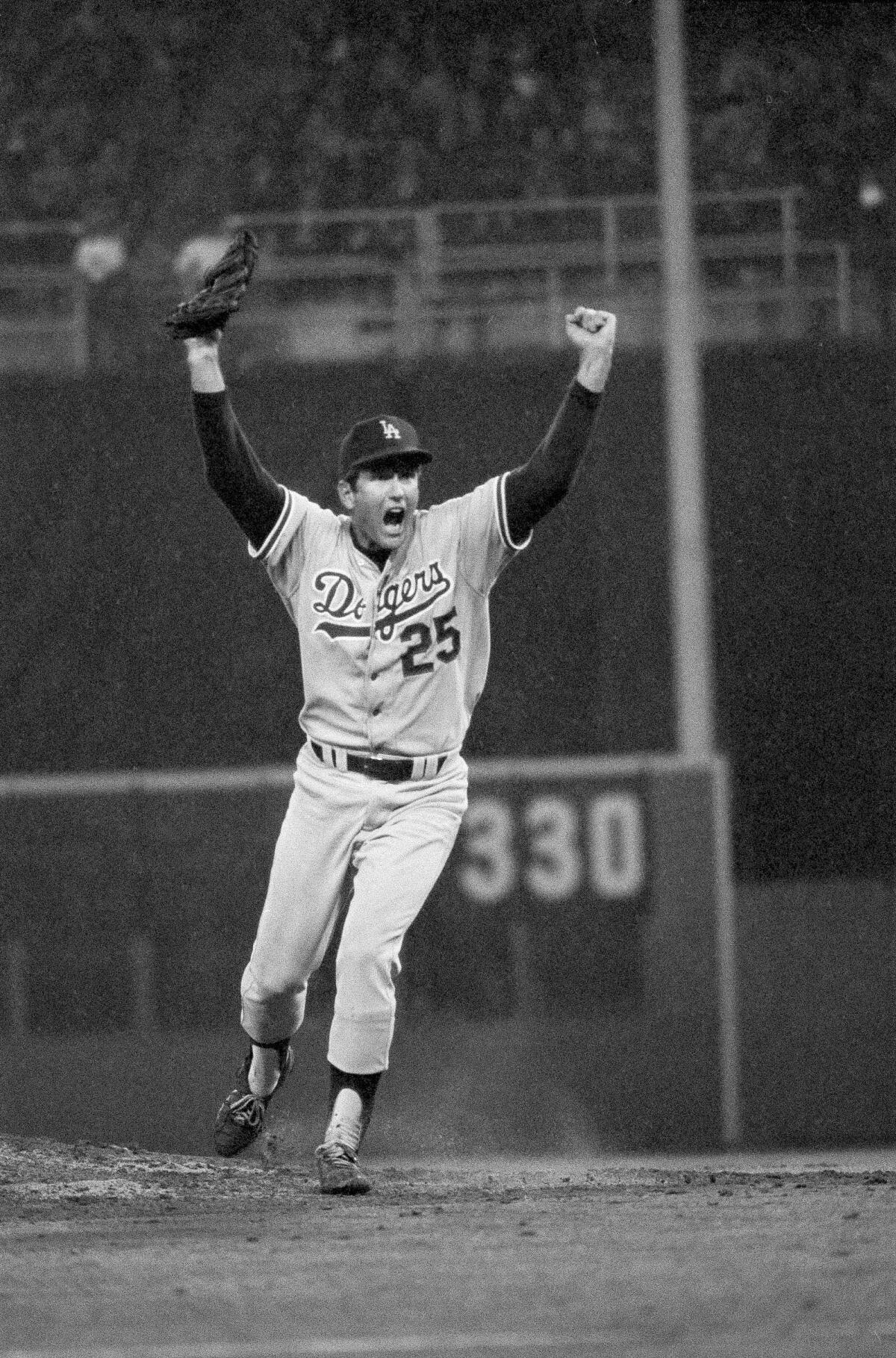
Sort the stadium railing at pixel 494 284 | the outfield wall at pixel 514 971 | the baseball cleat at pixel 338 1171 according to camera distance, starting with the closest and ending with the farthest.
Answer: the baseball cleat at pixel 338 1171 → the outfield wall at pixel 514 971 → the stadium railing at pixel 494 284

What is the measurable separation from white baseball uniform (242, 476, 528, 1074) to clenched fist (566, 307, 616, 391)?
0.93 ft

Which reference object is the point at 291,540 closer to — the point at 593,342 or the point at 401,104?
the point at 593,342

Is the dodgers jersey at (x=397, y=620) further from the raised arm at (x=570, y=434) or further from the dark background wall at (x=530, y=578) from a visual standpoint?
the dark background wall at (x=530, y=578)

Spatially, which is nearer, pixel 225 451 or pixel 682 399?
pixel 225 451

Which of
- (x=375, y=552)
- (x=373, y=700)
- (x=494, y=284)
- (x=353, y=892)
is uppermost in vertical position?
(x=494, y=284)

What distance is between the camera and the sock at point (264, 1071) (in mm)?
Result: 4570

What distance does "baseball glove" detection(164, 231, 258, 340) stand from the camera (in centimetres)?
429

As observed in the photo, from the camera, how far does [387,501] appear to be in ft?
14.2

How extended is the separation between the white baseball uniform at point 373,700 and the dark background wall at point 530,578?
88.4 inches

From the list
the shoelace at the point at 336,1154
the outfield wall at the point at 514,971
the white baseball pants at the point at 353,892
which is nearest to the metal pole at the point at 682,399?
the outfield wall at the point at 514,971

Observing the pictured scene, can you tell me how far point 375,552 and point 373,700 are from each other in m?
0.30

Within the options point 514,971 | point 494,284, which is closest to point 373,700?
point 514,971

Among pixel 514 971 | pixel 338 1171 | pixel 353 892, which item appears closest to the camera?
pixel 338 1171

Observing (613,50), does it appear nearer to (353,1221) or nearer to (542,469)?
(542,469)
